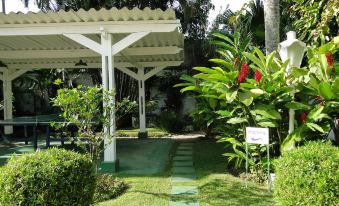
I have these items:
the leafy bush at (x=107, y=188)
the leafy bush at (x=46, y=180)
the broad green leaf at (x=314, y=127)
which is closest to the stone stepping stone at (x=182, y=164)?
the leafy bush at (x=107, y=188)

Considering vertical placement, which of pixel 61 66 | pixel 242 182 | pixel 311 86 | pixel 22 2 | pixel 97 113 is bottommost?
pixel 242 182

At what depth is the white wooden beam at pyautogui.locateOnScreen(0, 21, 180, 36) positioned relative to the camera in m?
6.98

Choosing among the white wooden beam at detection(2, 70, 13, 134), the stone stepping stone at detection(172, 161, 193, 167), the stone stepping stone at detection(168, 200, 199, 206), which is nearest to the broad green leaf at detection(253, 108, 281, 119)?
the stone stepping stone at detection(168, 200, 199, 206)

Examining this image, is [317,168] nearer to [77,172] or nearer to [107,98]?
[77,172]

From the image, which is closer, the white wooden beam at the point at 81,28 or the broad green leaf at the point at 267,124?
the broad green leaf at the point at 267,124

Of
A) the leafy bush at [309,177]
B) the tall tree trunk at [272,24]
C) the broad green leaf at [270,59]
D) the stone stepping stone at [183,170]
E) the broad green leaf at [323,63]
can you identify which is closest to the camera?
the leafy bush at [309,177]

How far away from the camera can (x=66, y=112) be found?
17.3 feet

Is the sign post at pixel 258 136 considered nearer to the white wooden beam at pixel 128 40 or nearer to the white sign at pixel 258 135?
the white sign at pixel 258 135

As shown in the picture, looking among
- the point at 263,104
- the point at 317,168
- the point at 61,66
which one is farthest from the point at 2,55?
the point at 317,168

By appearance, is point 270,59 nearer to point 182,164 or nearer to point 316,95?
point 316,95

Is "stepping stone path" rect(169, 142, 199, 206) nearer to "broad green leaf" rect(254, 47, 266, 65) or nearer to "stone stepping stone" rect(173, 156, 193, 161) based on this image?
"stone stepping stone" rect(173, 156, 193, 161)

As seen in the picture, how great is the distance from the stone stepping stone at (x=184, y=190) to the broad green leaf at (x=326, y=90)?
2.48 metres

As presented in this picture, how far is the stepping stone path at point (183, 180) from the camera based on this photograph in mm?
5355

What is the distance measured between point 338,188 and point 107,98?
365 centimetres
